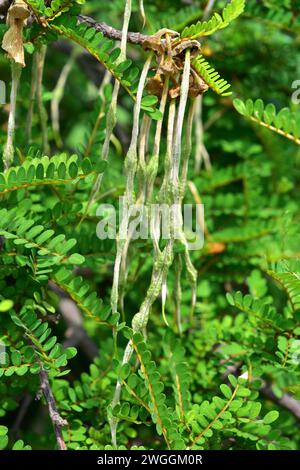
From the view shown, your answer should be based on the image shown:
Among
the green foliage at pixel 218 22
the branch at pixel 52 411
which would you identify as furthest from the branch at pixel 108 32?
the branch at pixel 52 411

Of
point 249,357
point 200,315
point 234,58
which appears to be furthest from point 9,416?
point 234,58

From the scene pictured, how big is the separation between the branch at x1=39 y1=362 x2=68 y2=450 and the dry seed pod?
367mm

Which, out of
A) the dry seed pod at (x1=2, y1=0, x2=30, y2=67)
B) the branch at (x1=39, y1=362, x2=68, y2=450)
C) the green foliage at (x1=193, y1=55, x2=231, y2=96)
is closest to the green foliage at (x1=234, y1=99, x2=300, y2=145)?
the green foliage at (x1=193, y1=55, x2=231, y2=96)

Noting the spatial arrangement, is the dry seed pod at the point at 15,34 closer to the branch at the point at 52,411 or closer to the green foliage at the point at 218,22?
the green foliage at the point at 218,22

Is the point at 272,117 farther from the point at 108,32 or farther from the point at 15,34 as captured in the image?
the point at 15,34

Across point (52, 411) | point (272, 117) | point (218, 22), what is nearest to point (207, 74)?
point (218, 22)

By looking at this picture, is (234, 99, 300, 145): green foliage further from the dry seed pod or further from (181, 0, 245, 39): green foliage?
the dry seed pod

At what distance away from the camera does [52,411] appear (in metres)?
0.78

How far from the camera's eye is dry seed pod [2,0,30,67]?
74 centimetres

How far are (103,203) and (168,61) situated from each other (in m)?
0.31

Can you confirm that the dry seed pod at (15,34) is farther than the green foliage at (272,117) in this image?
No

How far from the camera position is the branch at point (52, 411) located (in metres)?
0.77

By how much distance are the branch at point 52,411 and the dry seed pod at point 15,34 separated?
367 mm

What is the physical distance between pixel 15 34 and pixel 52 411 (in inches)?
17.7
